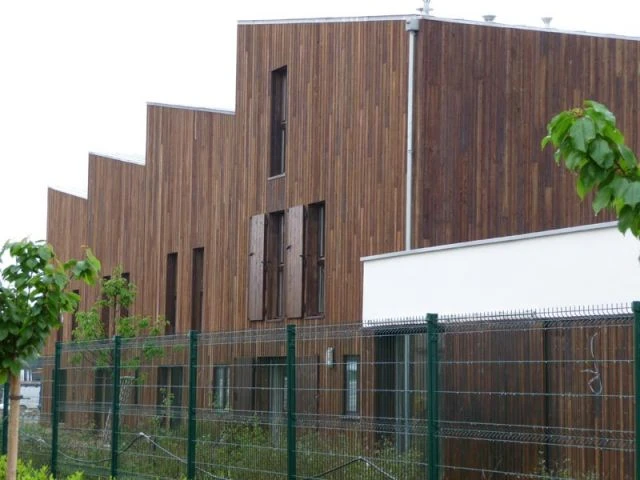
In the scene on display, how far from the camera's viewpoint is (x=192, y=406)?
16031mm

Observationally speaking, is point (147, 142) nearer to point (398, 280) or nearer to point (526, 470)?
point (398, 280)

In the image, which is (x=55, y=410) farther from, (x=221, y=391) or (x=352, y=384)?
(x=352, y=384)

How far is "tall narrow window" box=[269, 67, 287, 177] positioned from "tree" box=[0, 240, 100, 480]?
1342 cm

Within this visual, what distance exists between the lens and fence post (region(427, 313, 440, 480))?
11.7 m

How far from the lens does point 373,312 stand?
2186 centimetres

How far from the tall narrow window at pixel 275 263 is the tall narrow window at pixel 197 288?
11.7 feet

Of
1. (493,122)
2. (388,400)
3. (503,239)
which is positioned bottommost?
(388,400)

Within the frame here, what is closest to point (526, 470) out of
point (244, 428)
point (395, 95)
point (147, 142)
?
point (244, 428)

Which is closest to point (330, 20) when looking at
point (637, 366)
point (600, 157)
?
point (637, 366)

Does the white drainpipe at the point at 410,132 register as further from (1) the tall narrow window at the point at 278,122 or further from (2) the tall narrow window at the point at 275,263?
(2) the tall narrow window at the point at 275,263

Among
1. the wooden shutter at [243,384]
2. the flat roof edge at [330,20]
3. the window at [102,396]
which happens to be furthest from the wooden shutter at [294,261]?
the wooden shutter at [243,384]

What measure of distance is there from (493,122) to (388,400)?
11.3 metres

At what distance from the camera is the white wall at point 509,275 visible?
641 inches

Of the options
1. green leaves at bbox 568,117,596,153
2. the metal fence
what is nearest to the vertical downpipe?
the metal fence
